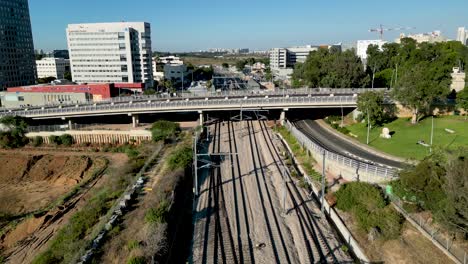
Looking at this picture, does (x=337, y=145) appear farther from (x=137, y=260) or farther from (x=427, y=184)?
(x=137, y=260)

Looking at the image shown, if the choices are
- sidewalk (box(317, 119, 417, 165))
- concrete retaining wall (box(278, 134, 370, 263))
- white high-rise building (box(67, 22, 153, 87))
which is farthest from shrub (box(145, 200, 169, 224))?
white high-rise building (box(67, 22, 153, 87))

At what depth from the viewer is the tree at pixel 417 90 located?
47.3 metres

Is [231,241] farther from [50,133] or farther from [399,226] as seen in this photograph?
[50,133]

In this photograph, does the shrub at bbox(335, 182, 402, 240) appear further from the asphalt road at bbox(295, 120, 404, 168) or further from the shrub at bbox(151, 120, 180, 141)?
the shrub at bbox(151, 120, 180, 141)

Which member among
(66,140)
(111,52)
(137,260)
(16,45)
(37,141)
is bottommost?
(137,260)

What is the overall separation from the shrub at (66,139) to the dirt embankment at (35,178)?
576 cm

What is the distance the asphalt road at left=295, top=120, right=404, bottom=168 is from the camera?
3672 centimetres

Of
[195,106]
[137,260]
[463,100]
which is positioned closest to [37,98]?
[195,106]


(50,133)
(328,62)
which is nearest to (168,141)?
(50,133)

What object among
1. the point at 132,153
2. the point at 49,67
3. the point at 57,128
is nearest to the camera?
the point at 132,153

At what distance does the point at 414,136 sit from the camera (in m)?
44.6

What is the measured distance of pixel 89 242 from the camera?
23422 mm

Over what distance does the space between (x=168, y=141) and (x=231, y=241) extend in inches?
1194

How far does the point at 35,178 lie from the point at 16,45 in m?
93.4
